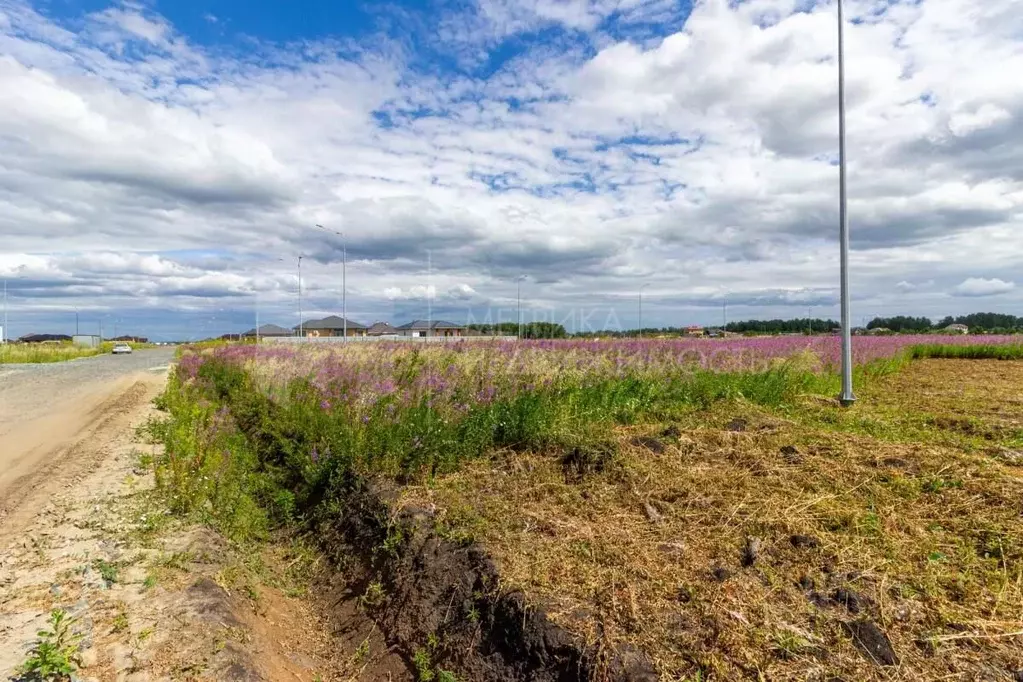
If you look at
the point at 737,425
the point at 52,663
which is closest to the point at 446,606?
the point at 52,663

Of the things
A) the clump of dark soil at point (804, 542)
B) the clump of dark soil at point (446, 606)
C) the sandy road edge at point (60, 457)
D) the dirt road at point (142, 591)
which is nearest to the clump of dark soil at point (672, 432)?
the clump of dark soil at point (804, 542)

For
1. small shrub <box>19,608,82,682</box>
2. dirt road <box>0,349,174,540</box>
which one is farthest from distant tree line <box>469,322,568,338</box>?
small shrub <box>19,608,82,682</box>

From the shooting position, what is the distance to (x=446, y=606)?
3.55 m

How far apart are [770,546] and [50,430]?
1149 cm

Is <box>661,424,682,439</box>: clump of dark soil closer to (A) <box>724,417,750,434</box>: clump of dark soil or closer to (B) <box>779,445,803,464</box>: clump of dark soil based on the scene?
(A) <box>724,417,750,434</box>: clump of dark soil

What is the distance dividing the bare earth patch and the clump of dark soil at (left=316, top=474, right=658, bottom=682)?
11 cm

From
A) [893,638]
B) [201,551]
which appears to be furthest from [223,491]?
[893,638]

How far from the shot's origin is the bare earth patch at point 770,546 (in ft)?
8.92

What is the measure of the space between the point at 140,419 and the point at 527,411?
8470 millimetres

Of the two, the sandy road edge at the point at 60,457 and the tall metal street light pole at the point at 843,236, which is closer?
the sandy road edge at the point at 60,457

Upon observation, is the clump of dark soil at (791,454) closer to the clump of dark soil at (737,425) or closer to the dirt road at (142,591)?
the clump of dark soil at (737,425)

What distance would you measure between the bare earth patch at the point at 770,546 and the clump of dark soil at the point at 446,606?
0.11 metres

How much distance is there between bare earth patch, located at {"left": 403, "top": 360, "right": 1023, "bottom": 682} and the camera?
2719 millimetres

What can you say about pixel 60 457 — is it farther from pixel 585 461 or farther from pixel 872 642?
pixel 872 642
